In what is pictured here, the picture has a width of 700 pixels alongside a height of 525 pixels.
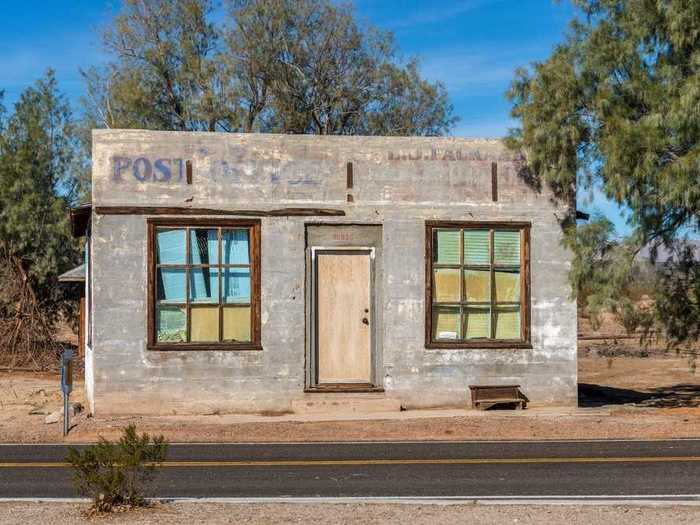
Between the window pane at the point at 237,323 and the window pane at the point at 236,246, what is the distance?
0.78m

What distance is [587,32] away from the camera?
723 inches

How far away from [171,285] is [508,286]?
559cm

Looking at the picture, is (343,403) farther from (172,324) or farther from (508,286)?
(508,286)

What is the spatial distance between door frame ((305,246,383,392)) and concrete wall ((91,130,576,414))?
148 millimetres

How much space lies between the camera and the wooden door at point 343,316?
18.2 m

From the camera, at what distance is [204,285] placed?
18.0 meters

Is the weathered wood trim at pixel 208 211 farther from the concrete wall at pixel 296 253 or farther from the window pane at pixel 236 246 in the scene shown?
the window pane at pixel 236 246

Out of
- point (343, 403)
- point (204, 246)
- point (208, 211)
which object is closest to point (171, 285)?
point (204, 246)

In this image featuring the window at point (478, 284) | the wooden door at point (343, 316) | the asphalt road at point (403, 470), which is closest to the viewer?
the asphalt road at point (403, 470)

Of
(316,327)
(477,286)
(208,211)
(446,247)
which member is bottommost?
(316,327)

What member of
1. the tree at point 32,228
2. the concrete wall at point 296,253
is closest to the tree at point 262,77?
the tree at point 32,228

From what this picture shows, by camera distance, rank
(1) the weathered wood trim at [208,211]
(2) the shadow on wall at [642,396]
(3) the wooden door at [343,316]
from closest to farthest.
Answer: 1. (1) the weathered wood trim at [208,211]
2. (3) the wooden door at [343,316]
3. (2) the shadow on wall at [642,396]

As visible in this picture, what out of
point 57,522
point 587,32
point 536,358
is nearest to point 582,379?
point 536,358

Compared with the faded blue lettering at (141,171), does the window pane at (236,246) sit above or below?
below
